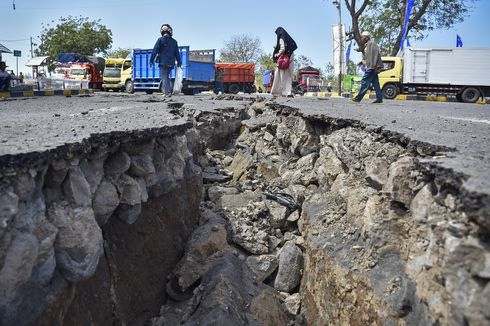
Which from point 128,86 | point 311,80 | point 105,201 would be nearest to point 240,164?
point 105,201

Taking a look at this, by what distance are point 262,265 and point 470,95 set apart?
685 inches

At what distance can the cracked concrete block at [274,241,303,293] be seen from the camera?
342 centimetres

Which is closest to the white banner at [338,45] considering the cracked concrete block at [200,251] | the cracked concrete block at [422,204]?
the cracked concrete block at [200,251]

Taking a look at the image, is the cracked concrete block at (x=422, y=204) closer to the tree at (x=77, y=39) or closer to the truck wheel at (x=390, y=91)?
the truck wheel at (x=390, y=91)

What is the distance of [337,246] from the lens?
299 centimetres

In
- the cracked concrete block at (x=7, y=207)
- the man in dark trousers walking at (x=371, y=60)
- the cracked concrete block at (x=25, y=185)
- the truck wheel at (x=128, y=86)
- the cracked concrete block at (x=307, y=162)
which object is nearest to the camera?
the cracked concrete block at (x=7, y=207)

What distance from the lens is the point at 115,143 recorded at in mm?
2715

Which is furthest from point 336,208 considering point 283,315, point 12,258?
point 12,258

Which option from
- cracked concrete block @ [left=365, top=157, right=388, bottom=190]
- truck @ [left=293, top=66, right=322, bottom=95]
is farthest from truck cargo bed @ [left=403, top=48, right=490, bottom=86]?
cracked concrete block @ [left=365, top=157, right=388, bottom=190]

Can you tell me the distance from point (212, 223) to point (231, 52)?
47.0 meters

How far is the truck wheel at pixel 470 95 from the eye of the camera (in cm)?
1762

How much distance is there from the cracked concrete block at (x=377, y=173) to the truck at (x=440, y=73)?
1673cm

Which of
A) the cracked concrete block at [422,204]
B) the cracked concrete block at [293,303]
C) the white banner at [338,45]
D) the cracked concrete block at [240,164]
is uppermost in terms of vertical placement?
the white banner at [338,45]

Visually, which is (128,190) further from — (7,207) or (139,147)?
(7,207)
